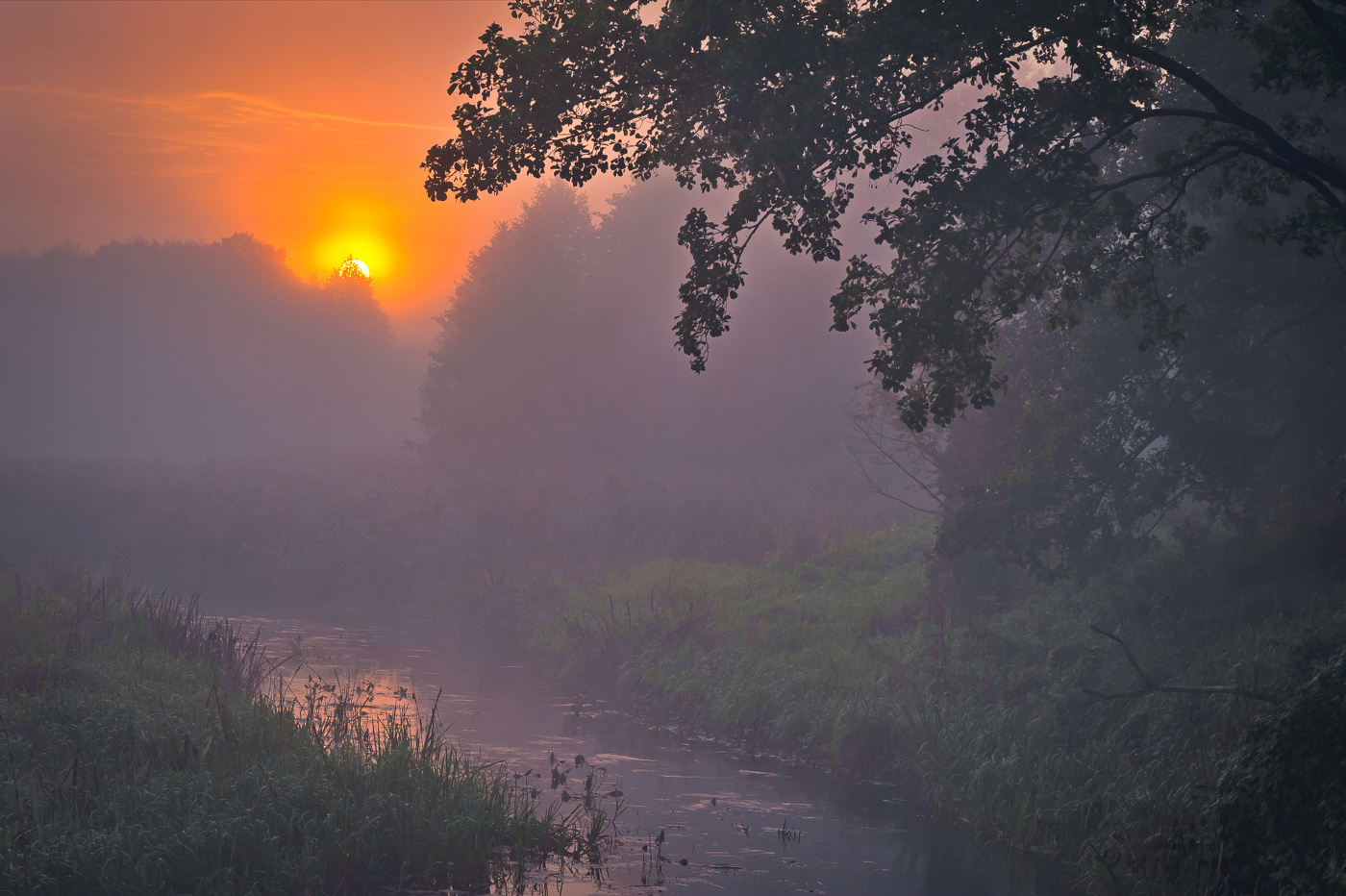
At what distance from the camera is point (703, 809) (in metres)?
13.3

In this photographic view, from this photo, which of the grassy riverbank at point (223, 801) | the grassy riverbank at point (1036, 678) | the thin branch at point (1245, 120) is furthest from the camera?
the grassy riverbank at point (1036, 678)

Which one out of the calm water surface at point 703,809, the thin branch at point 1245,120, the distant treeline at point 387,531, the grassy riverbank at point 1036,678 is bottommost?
the calm water surface at point 703,809

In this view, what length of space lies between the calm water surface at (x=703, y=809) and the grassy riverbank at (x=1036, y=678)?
0.91m

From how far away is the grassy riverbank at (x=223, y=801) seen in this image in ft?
28.1

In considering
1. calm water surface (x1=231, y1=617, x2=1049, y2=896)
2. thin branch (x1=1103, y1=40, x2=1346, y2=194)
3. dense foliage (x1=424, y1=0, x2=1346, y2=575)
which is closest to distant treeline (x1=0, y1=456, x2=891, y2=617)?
calm water surface (x1=231, y1=617, x2=1049, y2=896)

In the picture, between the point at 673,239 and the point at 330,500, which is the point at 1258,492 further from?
the point at 673,239

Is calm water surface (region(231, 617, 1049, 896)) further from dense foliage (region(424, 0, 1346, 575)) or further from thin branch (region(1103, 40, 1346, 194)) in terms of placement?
thin branch (region(1103, 40, 1346, 194))

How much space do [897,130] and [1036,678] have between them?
932 cm

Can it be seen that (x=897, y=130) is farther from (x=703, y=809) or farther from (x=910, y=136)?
(x=703, y=809)

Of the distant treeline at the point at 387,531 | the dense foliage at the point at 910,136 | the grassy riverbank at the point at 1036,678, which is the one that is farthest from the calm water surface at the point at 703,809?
the distant treeline at the point at 387,531

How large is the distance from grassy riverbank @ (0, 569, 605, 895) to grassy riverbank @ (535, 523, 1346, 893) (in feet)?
19.7

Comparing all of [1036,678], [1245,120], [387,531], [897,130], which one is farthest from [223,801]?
[387,531]

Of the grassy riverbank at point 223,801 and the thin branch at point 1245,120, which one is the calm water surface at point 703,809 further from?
the thin branch at point 1245,120

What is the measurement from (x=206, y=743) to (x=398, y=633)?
16.9 meters
